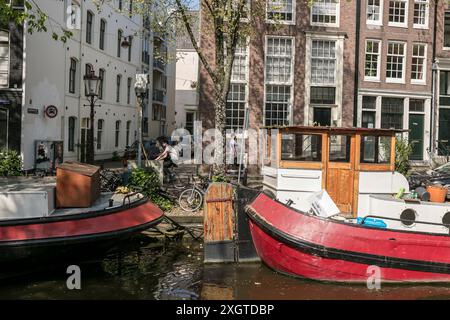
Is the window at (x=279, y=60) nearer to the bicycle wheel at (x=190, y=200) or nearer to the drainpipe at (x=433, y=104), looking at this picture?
the drainpipe at (x=433, y=104)

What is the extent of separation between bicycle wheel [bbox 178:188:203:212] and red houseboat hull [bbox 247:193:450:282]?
14.3ft

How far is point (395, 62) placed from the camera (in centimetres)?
2369

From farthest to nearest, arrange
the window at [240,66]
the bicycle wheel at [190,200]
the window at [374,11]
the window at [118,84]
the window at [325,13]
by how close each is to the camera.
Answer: the window at [118,84]
the window at [374,11]
the window at [325,13]
the window at [240,66]
the bicycle wheel at [190,200]

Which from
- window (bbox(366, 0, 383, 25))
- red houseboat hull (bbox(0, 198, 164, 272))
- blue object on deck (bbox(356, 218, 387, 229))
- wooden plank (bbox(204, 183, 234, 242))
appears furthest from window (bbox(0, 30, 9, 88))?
window (bbox(366, 0, 383, 25))

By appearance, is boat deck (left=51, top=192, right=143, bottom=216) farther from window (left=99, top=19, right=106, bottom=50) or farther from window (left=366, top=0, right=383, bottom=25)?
→ window (left=99, top=19, right=106, bottom=50)

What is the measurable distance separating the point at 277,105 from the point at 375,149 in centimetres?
1274

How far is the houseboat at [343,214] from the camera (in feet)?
25.6

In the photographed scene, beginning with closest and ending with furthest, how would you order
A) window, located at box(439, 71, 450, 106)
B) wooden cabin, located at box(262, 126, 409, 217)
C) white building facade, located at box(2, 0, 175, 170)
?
wooden cabin, located at box(262, 126, 409, 217) < white building facade, located at box(2, 0, 175, 170) < window, located at box(439, 71, 450, 106)

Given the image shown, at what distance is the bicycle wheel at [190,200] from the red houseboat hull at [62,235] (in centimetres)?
328

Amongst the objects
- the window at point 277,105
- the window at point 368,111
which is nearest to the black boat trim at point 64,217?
the window at point 277,105

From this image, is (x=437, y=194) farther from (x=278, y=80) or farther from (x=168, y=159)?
(x=278, y=80)

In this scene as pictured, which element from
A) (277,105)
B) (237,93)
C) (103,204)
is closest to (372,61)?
(277,105)

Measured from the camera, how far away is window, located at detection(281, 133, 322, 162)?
30.2 ft

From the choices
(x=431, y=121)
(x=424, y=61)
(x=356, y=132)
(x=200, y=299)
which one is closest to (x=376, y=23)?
(x=424, y=61)
